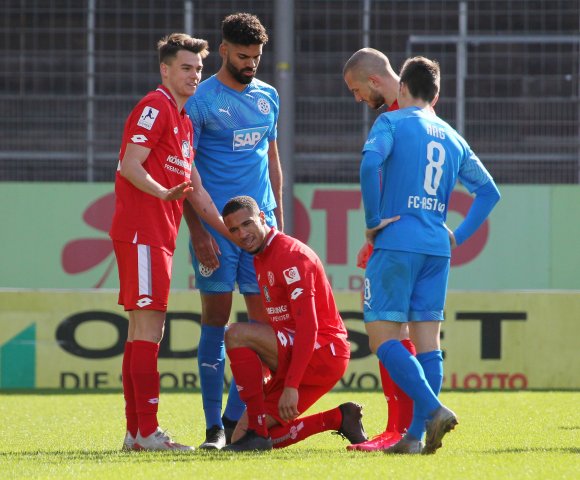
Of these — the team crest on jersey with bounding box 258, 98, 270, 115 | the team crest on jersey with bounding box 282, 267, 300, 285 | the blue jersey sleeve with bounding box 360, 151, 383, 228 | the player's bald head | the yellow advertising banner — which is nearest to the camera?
the blue jersey sleeve with bounding box 360, 151, 383, 228

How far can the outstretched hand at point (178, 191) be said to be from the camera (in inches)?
203

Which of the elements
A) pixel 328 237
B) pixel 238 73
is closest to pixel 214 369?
pixel 238 73

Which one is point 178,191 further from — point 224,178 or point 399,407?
point 399,407

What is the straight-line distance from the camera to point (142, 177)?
5270mm

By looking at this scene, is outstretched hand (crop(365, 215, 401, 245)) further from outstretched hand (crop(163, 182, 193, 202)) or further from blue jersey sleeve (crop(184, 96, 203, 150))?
blue jersey sleeve (crop(184, 96, 203, 150))

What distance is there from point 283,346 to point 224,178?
92 cm

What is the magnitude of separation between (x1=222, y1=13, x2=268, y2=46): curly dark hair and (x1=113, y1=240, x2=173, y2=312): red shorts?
1047 mm

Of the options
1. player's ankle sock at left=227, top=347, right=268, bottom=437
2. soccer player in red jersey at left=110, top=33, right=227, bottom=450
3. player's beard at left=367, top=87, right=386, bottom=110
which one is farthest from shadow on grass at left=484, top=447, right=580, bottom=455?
player's beard at left=367, top=87, right=386, bottom=110

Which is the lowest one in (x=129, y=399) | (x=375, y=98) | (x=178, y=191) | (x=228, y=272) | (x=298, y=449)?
(x=298, y=449)

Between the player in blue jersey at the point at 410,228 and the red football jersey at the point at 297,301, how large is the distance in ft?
0.88

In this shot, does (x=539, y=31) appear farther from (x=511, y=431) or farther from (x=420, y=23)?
(x=511, y=431)

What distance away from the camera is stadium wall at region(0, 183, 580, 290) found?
13.0m

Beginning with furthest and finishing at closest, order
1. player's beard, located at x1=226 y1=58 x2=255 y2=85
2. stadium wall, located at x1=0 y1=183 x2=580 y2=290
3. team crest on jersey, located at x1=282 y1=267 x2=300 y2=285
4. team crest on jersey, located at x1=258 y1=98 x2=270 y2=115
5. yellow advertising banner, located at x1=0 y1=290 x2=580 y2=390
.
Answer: stadium wall, located at x1=0 y1=183 x2=580 y2=290 → yellow advertising banner, located at x1=0 y1=290 x2=580 y2=390 → team crest on jersey, located at x1=258 y1=98 x2=270 y2=115 → player's beard, located at x1=226 y1=58 x2=255 y2=85 → team crest on jersey, located at x1=282 y1=267 x2=300 y2=285

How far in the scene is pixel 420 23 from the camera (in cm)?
1304
